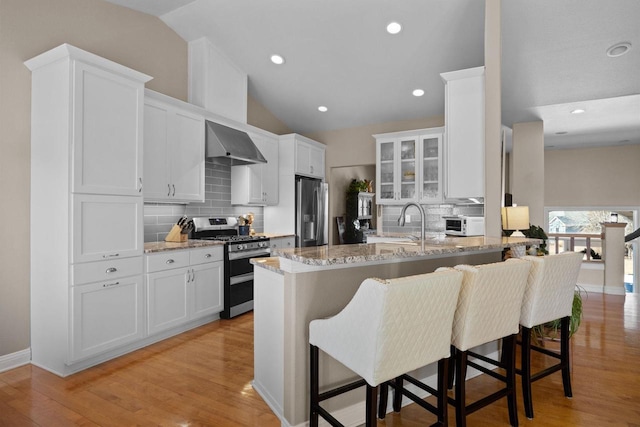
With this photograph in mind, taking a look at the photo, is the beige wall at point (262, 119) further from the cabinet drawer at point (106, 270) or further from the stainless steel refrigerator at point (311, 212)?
the cabinet drawer at point (106, 270)

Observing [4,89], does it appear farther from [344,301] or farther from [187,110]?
[344,301]

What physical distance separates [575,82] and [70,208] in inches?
206

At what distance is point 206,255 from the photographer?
395 cm

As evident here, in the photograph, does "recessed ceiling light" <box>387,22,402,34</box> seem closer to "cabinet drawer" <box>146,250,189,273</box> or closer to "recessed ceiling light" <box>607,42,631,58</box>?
"recessed ceiling light" <box>607,42,631,58</box>

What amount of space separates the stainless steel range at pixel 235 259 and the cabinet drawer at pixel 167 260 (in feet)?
1.88

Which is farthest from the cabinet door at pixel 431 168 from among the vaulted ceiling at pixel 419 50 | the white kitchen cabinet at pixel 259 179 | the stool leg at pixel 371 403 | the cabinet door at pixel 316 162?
the stool leg at pixel 371 403

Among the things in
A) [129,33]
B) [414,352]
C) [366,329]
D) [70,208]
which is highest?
[129,33]

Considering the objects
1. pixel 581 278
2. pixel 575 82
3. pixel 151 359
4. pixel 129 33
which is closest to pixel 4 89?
pixel 129 33

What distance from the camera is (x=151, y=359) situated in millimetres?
3082

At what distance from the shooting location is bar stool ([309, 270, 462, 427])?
1.54m

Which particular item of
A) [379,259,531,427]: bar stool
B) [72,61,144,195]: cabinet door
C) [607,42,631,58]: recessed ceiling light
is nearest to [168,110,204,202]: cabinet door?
[72,61,144,195]: cabinet door

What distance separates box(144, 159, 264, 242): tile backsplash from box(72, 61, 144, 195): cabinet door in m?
0.93

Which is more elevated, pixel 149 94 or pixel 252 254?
pixel 149 94

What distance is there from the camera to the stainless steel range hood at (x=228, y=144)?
14.1 feet
